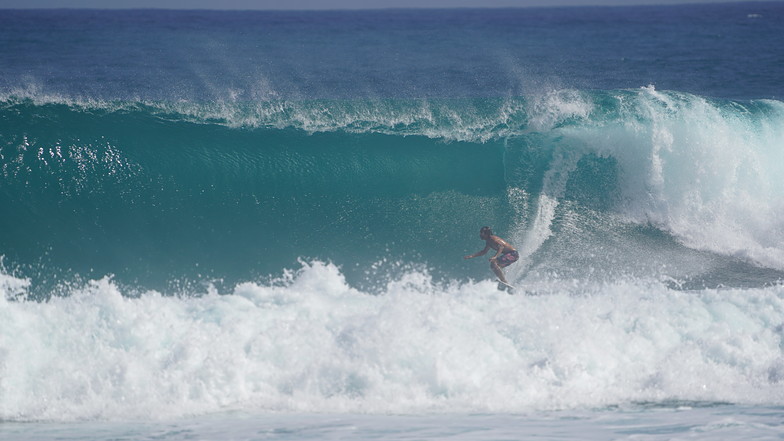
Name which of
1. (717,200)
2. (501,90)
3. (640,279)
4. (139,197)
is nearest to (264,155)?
(139,197)

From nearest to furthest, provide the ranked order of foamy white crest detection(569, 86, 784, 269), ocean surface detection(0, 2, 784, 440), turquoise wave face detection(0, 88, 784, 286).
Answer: ocean surface detection(0, 2, 784, 440) < turquoise wave face detection(0, 88, 784, 286) < foamy white crest detection(569, 86, 784, 269)

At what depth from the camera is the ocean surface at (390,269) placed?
6773 mm

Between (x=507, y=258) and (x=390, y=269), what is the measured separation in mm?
1480

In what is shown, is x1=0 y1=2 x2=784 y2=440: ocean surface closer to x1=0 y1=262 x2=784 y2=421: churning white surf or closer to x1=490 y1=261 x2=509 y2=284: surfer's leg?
x1=0 y1=262 x2=784 y2=421: churning white surf

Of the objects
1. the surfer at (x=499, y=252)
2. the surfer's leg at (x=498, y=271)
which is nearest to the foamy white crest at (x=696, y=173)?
the surfer at (x=499, y=252)

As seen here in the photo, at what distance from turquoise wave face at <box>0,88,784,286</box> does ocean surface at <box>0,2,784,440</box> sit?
4 cm

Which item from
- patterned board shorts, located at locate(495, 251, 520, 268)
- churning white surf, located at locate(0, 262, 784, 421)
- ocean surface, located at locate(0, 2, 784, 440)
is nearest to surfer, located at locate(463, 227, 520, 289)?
patterned board shorts, located at locate(495, 251, 520, 268)

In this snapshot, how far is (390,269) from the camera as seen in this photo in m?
9.73

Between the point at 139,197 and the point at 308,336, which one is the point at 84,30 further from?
the point at 308,336

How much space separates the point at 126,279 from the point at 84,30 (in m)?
43.0

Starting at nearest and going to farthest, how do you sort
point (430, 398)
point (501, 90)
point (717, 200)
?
point (430, 398)
point (717, 200)
point (501, 90)

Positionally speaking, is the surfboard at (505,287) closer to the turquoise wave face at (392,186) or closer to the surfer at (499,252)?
the surfer at (499,252)

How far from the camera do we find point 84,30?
47688 mm

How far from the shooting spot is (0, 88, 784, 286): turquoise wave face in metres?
9.95
